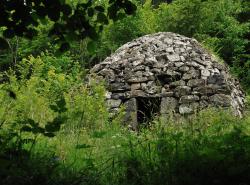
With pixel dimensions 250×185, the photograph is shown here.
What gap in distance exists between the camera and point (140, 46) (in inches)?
518

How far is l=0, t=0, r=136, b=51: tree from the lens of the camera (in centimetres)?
317

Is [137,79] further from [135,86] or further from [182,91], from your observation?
[182,91]

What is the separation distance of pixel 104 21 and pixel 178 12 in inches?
582

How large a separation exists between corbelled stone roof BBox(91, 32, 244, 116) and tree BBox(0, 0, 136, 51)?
7846mm

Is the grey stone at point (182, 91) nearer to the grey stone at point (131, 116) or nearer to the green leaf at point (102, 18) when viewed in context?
the grey stone at point (131, 116)

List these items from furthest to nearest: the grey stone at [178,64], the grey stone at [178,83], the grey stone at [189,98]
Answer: the grey stone at [178,64] < the grey stone at [178,83] < the grey stone at [189,98]

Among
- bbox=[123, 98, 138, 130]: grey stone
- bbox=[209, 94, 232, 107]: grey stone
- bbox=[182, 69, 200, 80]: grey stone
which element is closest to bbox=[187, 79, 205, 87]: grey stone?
bbox=[182, 69, 200, 80]: grey stone

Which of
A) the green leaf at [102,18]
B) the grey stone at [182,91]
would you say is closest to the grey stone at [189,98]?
the grey stone at [182,91]

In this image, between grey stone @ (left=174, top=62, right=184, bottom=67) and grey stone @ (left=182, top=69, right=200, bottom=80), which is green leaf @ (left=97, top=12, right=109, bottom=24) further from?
grey stone @ (left=174, top=62, right=184, bottom=67)

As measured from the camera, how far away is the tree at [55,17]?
3172 millimetres

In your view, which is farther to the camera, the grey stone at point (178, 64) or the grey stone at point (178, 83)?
the grey stone at point (178, 64)

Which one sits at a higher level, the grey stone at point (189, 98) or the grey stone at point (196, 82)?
the grey stone at point (196, 82)

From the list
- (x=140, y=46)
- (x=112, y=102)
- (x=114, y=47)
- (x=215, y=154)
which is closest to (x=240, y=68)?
(x=114, y=47)

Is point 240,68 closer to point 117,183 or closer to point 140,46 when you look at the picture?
point 140,46
